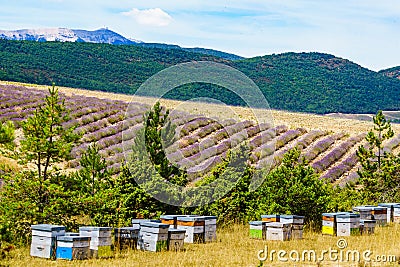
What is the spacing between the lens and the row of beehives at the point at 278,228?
1788 centimetres

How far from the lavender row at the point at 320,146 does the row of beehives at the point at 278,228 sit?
824 inches

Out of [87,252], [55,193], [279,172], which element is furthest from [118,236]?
[279,172]

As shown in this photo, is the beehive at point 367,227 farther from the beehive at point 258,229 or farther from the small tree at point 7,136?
the small tree at point 7,136

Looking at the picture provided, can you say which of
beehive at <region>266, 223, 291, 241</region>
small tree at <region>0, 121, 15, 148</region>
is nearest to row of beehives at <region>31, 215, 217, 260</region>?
beehive at <region>266, 223, 291, 241</region>

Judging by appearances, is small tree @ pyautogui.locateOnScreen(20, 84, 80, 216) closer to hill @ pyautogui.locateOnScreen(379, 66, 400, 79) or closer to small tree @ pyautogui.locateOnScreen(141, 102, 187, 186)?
small tree @ pyautogui.locateOnScreen(141, 102, 187, 186)

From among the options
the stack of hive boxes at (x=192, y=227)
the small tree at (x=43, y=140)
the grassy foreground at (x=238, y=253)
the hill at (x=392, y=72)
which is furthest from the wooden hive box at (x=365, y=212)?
the hill at (x=392, y=72)

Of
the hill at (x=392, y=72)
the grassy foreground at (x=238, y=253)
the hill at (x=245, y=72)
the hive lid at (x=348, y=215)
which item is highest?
the hill at (x=392, y=72)

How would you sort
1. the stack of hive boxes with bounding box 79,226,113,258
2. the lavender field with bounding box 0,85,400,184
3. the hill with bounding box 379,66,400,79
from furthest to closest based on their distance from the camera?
the hill with bounding box 379,66,400,79
the lavender field with bounding box 0,85,400,184
the stack of hive boxes with bounding box 79,226,113,258

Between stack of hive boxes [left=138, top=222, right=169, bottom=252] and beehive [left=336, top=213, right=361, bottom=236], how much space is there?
6166mm

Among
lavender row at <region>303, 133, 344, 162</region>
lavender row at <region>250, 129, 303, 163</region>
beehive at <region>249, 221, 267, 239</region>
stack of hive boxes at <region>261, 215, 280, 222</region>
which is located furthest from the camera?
lavender row at <region>303, 133, 344, 162</region>

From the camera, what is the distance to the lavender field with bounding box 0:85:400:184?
36125mm

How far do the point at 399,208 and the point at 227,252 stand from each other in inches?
351

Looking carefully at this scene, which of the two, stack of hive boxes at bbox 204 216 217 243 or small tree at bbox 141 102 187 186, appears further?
small tree at bbox 141 102 187 186

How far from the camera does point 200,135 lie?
140ft
